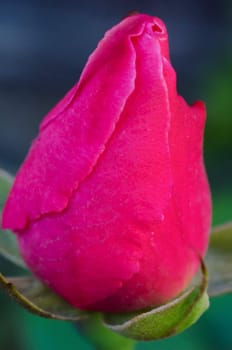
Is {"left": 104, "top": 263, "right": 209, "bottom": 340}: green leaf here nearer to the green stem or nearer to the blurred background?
the green stem

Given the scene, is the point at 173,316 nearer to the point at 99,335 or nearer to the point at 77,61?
the point at 99,335

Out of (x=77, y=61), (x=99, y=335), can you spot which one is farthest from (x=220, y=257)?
(x=77, y=61)

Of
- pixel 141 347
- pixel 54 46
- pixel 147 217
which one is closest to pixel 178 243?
pixel 147 217

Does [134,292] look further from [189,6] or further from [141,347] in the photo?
[189,6]

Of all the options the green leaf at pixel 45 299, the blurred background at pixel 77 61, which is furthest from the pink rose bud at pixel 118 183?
the blurred background at pixel 77 61

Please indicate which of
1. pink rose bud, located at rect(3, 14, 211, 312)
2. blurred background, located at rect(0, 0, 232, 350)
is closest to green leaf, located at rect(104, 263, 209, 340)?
pink rose bud, located at rect(3, 14, 211, 312)

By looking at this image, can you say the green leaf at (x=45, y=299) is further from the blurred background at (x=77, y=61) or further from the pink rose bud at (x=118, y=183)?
the blurred background at (x=77, y=61)
